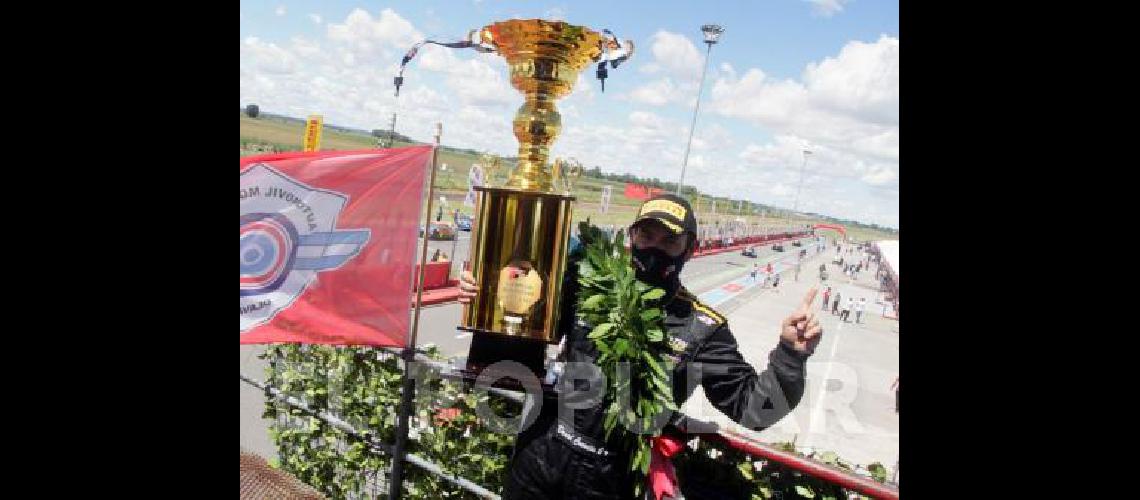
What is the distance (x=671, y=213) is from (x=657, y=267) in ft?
0.86

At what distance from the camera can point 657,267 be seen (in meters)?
2.98

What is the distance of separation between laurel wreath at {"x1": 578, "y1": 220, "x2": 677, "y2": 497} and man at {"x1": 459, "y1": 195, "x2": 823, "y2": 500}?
0.09m

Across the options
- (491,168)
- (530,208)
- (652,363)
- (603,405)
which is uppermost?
(491,168)

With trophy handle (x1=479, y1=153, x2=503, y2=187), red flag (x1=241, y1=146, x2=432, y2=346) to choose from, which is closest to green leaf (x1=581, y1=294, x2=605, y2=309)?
trophy handle (x1=479, y1=153, x2=503, y2=187)

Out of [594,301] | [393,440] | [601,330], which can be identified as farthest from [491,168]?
[393,440]

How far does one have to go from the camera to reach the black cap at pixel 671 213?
287 cm

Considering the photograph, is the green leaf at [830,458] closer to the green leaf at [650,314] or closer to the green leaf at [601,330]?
the green leaf at [650,314]

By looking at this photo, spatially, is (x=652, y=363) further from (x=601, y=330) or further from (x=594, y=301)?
(x=594, y=301)

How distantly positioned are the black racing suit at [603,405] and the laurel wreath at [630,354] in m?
0.09

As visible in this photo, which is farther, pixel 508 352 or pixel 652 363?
pixel 508 352

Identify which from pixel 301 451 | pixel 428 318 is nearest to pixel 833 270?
pixel 428 318

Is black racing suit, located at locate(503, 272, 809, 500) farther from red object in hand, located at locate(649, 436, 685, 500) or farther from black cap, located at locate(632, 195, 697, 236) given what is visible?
black cap, located at locate(632, 195, 697, 236)

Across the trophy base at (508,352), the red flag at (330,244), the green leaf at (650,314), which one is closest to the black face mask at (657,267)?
the green leaf at (650,314)
